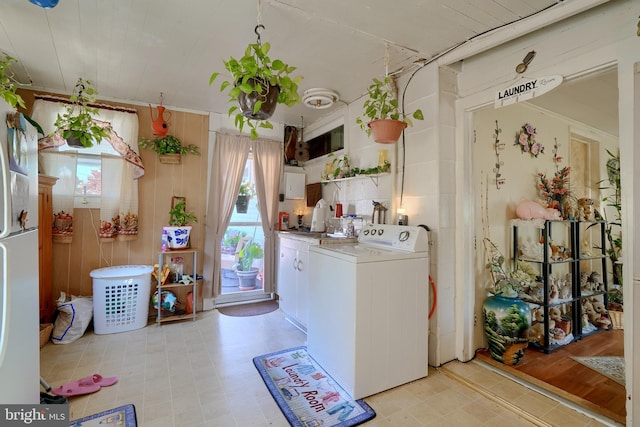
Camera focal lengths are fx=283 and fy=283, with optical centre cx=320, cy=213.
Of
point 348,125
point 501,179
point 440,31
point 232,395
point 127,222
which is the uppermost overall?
point 440,31

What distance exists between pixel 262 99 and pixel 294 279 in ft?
6.57

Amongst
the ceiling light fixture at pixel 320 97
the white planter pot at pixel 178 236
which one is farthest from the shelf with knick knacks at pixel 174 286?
the ceiling light fixture at pixel 320 97

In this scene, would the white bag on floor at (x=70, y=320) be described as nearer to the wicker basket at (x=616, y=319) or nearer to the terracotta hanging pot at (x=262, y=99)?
the terracotta hanging pot at (x=262, y=99)

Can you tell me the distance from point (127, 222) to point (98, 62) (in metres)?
1.52

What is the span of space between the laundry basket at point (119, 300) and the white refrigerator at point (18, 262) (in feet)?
4.37

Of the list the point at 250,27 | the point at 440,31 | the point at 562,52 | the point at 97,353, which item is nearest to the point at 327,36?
the point at 250,27

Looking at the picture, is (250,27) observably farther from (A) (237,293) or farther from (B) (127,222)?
(A) (237,293)

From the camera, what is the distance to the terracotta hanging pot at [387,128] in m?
2.06

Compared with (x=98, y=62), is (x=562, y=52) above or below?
below

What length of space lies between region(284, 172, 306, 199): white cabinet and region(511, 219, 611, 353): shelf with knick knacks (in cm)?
247

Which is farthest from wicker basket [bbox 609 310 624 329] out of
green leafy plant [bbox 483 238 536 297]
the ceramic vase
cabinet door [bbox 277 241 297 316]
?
cabinet door [bbox 277 241 297 316]

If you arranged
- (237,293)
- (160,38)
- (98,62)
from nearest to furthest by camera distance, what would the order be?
(160,38) < (98,62) < (237,293)

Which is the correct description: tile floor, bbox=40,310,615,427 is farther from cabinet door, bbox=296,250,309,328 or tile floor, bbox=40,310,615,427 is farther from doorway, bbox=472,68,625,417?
doorway, bbox=472,68,625,417

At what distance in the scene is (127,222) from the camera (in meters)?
3.02
